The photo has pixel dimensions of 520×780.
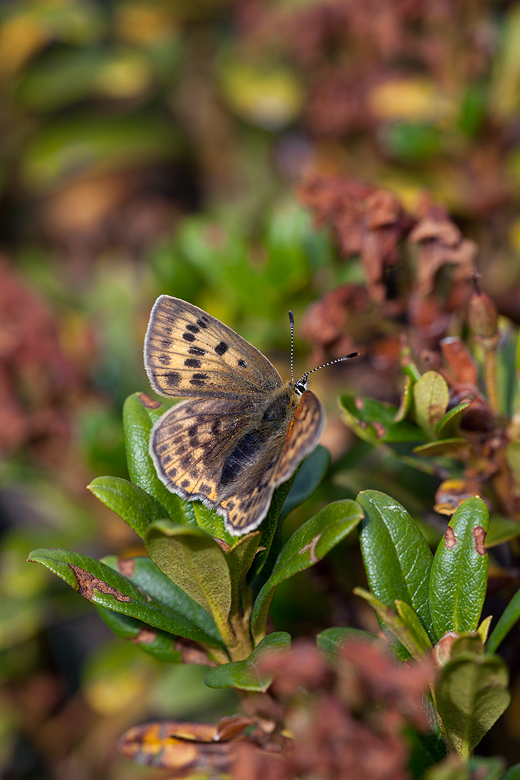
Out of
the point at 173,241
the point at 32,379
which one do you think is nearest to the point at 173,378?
the point at 32,379

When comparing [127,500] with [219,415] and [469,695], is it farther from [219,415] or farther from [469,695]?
[469,695]

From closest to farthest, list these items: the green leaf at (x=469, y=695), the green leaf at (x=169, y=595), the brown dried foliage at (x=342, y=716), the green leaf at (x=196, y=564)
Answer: the brown dried foliage at (x=342, y=716)
the green leaf at (x=469, y=695)
the green leaf at (x=196, y=564)
the green leaf at (x=169, y=595)

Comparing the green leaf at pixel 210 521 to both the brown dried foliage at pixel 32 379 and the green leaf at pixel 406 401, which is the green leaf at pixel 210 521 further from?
the brown dried foliage at pixel 32 379

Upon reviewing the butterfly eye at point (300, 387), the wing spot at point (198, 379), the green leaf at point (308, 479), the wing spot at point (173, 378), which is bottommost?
the green leaf at point (308, 479)

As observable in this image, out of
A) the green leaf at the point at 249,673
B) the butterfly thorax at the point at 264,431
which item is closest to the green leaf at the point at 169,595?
the green leaf at the point at 249,673

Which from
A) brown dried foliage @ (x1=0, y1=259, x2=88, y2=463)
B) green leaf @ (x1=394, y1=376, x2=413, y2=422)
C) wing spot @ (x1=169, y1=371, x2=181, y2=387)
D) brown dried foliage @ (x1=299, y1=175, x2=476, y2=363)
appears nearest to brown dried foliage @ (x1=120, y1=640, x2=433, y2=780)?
green leaf @ (x1=394, y1=376, x2=413, y2=422)

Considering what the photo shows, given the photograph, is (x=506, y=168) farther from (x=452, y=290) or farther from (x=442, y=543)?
(x=442, y=543)
